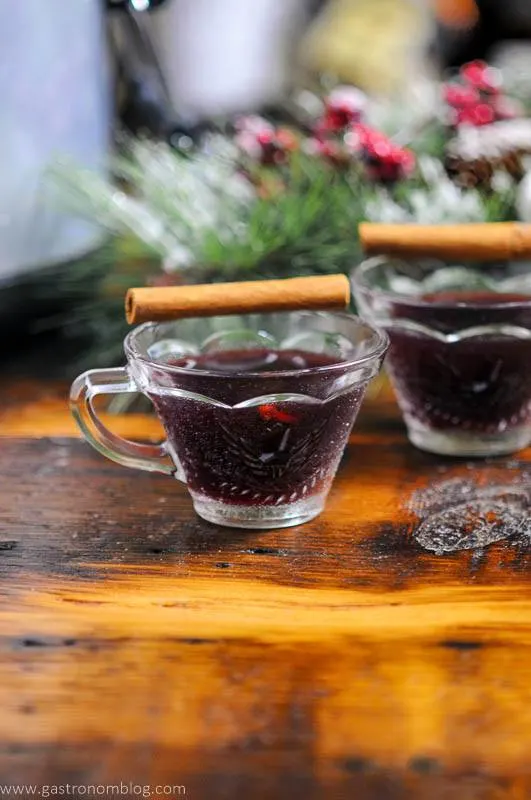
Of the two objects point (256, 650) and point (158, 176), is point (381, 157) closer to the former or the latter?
point (158, 176)

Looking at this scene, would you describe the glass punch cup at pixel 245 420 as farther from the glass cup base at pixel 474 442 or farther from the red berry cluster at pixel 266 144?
the red berry cluster at pixel 266 144

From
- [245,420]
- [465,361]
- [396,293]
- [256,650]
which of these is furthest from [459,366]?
[256,650]

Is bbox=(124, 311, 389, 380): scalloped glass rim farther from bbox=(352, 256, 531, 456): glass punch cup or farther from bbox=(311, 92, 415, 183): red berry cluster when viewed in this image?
bbox=(311, 92, 415, 183): red berry cluster

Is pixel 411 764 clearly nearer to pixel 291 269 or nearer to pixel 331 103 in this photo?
pixel 291 269

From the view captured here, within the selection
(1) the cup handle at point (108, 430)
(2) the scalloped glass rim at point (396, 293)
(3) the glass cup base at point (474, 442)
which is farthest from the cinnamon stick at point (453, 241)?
(1) the cup handle at point (108, 430)

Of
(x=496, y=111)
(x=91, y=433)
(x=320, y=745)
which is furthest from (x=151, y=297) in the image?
(x=496, y=111)
